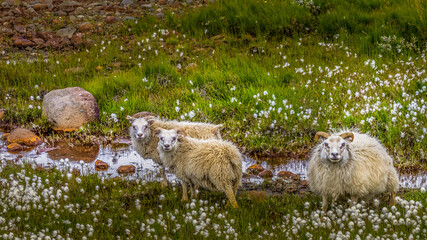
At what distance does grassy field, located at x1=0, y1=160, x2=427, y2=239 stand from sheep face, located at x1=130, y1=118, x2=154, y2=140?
0.95 metres

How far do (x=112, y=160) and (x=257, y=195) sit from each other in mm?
3707

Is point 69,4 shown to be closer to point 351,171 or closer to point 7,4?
point 7,4

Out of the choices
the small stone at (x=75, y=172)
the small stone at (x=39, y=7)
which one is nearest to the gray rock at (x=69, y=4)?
the small stone at (x=39, y=7)

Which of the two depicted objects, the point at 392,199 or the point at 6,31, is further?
the point at 6,31

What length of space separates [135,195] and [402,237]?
12.8 ft

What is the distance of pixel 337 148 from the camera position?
25.3 feet

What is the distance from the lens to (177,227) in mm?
7219

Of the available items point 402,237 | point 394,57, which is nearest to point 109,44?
point 394,57

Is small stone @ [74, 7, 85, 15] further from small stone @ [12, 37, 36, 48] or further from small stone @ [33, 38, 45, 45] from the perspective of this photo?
small stone @ [12, 37, 36, 48]

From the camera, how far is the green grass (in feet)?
38.7

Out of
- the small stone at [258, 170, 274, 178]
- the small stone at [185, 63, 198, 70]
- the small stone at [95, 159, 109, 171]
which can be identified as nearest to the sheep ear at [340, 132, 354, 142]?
the small stone at [258, 170, 274, 178]

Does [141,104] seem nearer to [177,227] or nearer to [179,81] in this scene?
[179,81]

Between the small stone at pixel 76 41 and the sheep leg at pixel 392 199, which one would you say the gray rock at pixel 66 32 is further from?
the sheep leg at pixel 392 199

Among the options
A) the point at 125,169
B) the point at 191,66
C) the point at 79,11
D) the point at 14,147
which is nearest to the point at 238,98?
the point at 191,66
